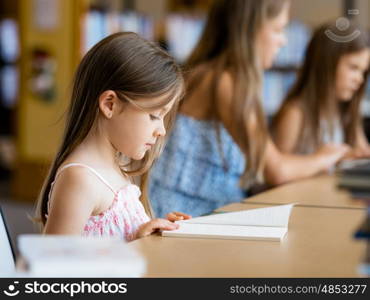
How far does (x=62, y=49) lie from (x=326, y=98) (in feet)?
8.70

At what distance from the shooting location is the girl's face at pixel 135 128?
1.61 m

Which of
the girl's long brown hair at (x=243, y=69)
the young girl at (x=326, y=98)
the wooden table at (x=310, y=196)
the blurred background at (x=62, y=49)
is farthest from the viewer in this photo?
the blurred background at (x=62, y=49)

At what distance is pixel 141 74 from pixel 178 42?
403cm

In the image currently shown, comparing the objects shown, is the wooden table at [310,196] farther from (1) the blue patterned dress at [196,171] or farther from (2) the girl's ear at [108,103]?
(2) the girl's ear at [108,103]

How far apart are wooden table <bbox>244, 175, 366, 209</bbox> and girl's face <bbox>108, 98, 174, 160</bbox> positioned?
57 cm

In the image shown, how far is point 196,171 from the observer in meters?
2.63

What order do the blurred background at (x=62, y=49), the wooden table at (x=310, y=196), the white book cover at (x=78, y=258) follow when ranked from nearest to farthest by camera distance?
the white book cover at (x=78, y=258)
the wooden table at (x=310, y=196)
the blurred background at (x=62, y=49)

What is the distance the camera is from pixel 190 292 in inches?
43.4

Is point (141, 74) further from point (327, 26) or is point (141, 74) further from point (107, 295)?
point (327, 26)

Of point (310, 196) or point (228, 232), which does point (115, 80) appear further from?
point (310, 196)

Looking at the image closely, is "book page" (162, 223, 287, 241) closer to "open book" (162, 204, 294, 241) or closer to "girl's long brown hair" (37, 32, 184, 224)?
"open book" (162, 204, 294, 241)

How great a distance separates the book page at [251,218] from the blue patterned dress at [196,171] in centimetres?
82

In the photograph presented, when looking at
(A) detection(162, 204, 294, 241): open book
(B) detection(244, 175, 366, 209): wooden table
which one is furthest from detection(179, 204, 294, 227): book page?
(B) detection(244, 175, 366, 209): wooden table

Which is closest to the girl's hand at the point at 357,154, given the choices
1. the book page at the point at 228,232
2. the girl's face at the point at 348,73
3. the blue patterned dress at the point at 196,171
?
the girl's face at the point at 348,73
